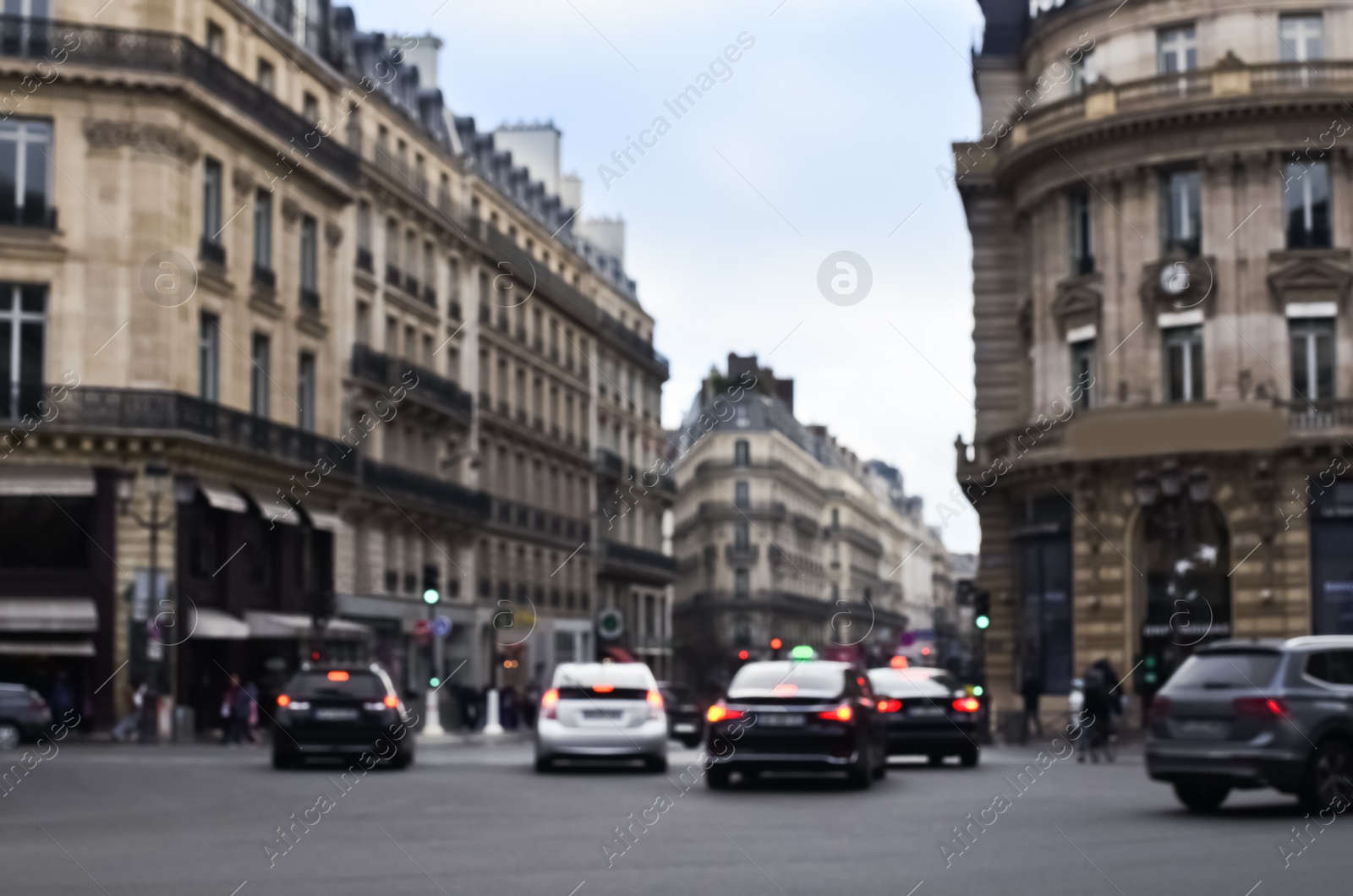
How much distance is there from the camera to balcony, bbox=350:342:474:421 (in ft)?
185

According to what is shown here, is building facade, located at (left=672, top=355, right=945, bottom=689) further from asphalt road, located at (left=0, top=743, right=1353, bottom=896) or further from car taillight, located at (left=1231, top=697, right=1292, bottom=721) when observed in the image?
car taillight, located at (left=1231, top=697, right=1292, bottom=721)

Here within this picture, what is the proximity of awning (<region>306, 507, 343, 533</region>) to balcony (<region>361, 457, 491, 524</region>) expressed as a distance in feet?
8.25

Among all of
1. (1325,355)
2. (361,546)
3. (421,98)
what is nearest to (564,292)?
(421,98)

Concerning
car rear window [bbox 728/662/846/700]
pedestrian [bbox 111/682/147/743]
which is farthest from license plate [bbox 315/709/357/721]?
pedestrian [bbox 111/682/147/743]

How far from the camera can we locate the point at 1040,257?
47.1 m

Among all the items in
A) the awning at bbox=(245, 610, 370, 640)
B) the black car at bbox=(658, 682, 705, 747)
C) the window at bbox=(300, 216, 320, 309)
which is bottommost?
the black car at bbox=(658, 682, 705, 747)

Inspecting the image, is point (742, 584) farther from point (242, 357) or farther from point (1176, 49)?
point (1176, 49)

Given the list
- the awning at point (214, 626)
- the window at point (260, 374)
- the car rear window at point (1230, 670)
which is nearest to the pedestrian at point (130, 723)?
the awning at point (214, 626)

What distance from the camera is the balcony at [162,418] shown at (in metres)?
42.6

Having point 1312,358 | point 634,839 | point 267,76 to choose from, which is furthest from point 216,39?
point 634,839

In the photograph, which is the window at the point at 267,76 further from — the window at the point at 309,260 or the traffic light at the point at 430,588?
the traffic light at the point at 430,588

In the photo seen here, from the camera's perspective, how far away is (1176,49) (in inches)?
1791

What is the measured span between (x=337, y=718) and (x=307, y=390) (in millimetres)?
26817

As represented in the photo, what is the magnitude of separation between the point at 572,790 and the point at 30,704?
19.1 meters
